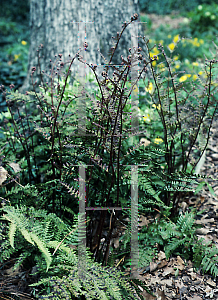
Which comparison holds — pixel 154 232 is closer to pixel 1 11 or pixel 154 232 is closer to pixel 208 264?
pixel 208 264

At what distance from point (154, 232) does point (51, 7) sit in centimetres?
263

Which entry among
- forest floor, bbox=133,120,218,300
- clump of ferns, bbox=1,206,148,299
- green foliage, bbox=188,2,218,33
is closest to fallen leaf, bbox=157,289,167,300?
forest floor, bbox=133,120,218,300

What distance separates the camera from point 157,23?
29.2 feet

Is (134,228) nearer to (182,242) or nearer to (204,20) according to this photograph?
(182,242)

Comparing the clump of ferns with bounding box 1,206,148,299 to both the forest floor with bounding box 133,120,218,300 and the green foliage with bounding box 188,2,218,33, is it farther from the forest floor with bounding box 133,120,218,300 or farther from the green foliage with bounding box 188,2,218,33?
the green foliage with bounding box 188,2,218,33

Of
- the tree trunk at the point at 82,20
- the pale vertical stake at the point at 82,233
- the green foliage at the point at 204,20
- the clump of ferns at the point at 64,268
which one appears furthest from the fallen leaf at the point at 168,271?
the green foliage at the point at 204,20

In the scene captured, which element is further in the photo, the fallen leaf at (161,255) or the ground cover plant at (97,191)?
the fallen leaf at (161,255)

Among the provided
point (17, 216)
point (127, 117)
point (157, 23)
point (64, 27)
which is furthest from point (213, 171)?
point (157, 23)

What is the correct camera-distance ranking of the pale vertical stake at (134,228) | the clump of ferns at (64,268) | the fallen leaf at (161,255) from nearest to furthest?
the clump of ferns at (64,268), the pale vertical stake at (134,228), the fallen leaf at (161,255)

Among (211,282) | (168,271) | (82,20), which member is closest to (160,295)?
(168,271)

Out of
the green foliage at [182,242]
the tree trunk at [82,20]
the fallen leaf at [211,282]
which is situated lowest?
the fallen leaf at [211,282]

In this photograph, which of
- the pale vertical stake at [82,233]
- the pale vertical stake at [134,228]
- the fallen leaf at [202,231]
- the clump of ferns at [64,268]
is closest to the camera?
the clump of ferns at [64,268]

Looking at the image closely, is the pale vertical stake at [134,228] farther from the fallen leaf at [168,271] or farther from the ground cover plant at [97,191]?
the fallen leaf at [168,271]

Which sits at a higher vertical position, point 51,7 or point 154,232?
point 51,7
